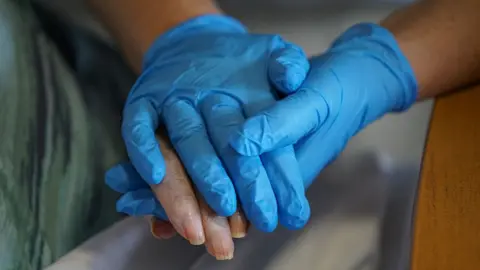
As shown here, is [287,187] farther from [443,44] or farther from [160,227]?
[443,44]

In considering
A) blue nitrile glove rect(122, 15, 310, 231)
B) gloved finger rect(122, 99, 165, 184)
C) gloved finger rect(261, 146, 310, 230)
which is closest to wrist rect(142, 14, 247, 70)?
blue nitrile glove rect(122, 15, 310, 231)

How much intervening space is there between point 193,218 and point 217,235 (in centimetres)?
3

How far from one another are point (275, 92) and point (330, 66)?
6cm

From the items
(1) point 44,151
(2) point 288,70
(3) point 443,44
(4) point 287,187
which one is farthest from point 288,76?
(1) point 44,151

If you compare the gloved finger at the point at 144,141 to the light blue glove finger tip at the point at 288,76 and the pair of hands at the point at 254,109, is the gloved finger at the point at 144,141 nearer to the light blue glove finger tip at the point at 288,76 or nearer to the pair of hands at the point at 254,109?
the pair of hands at the point at 254,109

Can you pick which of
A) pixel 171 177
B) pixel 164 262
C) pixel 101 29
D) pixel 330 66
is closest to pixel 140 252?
pixel 164 262

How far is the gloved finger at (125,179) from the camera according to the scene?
661 mm

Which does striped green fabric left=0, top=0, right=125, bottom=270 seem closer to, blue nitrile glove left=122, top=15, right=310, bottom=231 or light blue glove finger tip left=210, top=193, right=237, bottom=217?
blue nitrile glove left=122, top=15, right=310, bottom=231

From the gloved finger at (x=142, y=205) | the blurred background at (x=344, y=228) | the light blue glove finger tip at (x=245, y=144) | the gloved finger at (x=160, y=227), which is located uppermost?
the light blue glove finger tip at (x=245, y=144)

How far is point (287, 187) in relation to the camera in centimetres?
60

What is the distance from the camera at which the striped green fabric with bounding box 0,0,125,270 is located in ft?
2.45

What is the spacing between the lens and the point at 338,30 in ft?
3.24

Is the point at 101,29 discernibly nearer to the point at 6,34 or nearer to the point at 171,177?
the point at 6,34

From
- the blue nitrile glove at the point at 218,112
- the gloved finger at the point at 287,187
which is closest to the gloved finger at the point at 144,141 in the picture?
the blue nitrile glove at the point at 218,112
